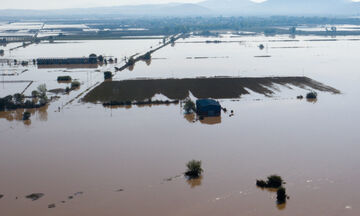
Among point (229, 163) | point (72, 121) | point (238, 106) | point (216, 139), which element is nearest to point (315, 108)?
point (238, 106)

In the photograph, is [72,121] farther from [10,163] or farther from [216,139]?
[216,139]

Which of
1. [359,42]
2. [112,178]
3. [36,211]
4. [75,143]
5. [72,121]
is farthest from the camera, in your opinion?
[359,42]

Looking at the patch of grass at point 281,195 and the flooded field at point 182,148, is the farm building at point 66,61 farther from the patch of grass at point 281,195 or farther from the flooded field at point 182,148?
the patch of grass at point 281,195

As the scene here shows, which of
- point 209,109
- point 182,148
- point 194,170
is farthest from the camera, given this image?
point 209,109

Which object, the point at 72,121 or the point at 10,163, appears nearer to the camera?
the point at 10,163

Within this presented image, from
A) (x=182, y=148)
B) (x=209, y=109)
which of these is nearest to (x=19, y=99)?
(x=209, y=109)

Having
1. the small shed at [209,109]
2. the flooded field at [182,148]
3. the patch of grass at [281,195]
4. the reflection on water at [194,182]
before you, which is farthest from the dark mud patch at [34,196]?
the small shed at [209,109]

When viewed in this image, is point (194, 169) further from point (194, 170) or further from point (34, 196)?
point (34, 196)
